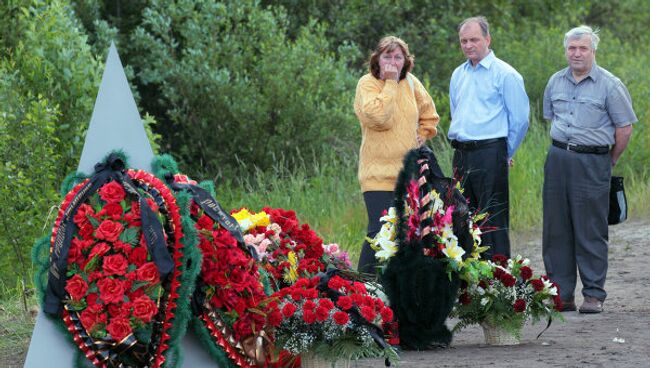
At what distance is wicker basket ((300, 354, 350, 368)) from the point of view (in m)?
6.18

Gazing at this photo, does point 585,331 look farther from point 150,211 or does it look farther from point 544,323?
point 150,211

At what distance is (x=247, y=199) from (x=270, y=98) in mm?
2056

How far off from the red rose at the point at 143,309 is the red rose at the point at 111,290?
7 centimetres

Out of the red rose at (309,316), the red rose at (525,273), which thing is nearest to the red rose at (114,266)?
the red rose at (309,316)

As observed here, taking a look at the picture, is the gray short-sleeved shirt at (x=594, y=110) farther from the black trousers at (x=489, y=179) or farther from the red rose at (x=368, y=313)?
the red rose at (x=368, y=313)

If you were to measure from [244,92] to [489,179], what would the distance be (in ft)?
22.7

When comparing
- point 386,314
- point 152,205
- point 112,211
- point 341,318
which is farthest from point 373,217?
point 112,211

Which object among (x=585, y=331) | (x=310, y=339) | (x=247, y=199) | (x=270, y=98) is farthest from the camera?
(x=270, y=98)

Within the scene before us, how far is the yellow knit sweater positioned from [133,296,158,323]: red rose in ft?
10.8

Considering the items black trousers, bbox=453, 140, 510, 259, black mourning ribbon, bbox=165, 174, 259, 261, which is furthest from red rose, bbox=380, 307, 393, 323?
black trousers, bbox=453, 140, 510, 259

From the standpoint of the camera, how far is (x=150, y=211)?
18.3 feet

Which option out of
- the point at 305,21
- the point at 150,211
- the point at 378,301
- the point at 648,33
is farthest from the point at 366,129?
the point at 648,33

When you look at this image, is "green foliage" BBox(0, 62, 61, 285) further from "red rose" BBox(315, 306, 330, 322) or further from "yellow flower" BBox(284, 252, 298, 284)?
"red rose" BBox(315, 306, 330, 322)

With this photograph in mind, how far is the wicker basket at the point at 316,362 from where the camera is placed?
6.18 meters
